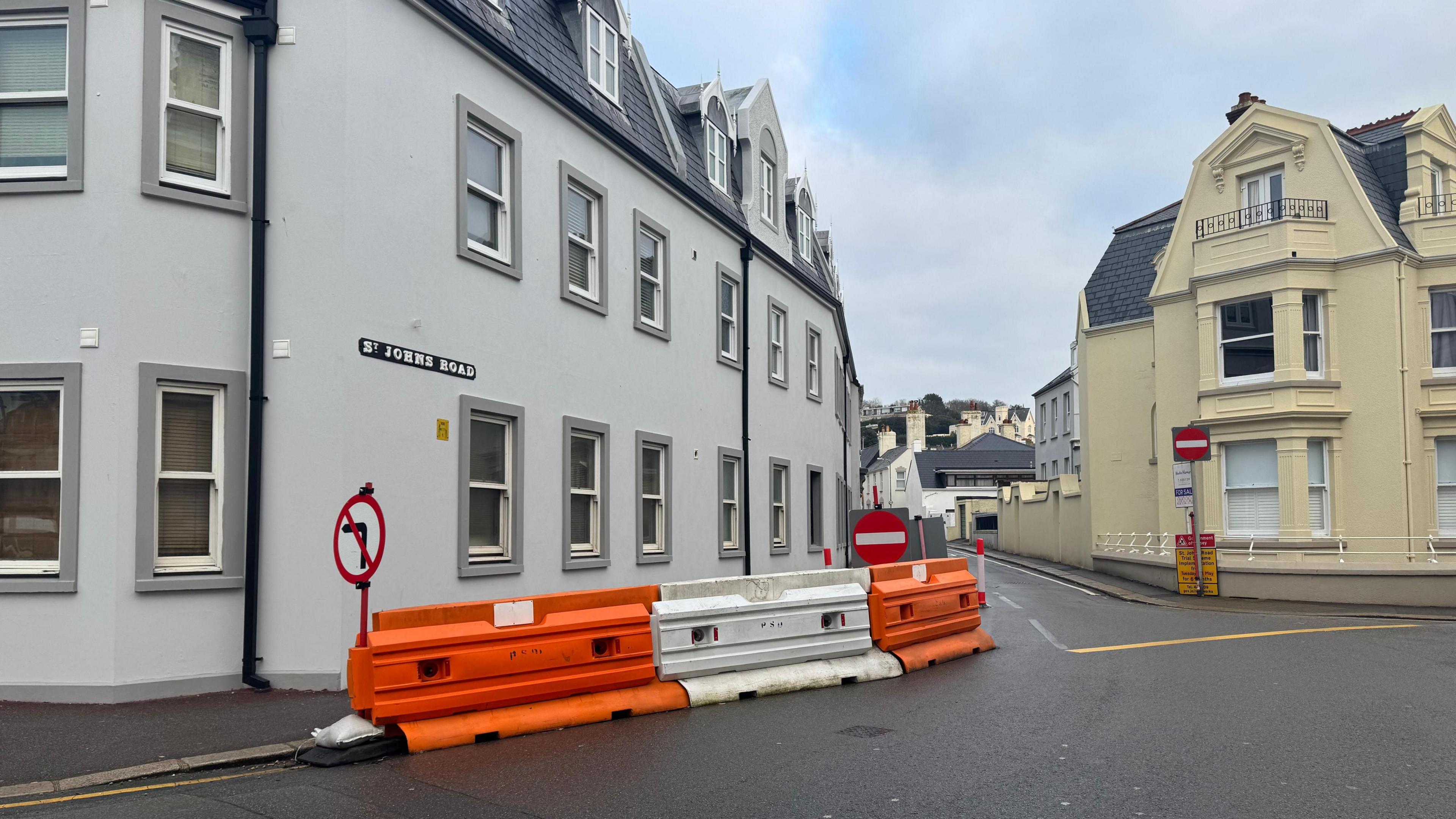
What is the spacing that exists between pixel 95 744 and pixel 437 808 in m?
3.31

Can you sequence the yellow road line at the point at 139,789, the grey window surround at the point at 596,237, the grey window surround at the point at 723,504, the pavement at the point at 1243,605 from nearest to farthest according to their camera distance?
the yellow road line at the point at 139,789 < the grey window surround at the point at 596,237 < the pavement at the point at 1243,605 < the grey window surround at the point at 723,504

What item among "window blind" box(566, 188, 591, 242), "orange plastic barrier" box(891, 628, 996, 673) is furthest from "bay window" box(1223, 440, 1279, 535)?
"window blind" box(566, 188, 591, 242)

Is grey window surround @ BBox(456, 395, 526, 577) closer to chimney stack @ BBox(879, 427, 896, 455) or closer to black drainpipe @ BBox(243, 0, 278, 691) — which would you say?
black drainpipe @ BBox(243, 0, 278, 691)

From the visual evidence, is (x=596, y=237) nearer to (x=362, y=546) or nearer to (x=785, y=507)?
(x=362, y=546)

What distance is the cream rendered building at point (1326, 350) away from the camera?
22203mm

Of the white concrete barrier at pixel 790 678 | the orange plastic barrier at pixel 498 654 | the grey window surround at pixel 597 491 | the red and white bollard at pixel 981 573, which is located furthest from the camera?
the red and white bollard at pixel 981 573

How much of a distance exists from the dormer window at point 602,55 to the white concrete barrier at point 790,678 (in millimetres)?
9061

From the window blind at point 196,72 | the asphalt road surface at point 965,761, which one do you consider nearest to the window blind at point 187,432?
the window blind at point 196,72

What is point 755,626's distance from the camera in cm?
1020

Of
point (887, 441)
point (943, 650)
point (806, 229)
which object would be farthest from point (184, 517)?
point (887, 441)

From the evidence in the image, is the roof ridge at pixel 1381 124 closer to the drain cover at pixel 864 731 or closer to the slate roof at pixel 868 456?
the drain cover at pixel 864 731

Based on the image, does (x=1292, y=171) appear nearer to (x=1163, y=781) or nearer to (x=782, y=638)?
(x=782, y=638)

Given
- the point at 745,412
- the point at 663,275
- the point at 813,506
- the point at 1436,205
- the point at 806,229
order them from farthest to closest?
the point at 806,229 → the point at 813,506 → the point at 1436,205 → the point at 745,412 → the point at 663,275

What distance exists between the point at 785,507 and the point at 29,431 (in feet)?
50.0
